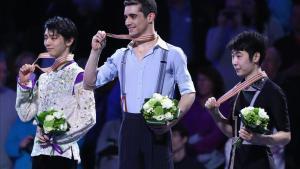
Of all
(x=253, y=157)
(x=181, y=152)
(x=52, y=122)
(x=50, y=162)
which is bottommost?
(x=181, y=152)

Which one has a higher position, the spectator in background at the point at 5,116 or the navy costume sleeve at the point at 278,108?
the navy costume sleeve at the point at 278,108

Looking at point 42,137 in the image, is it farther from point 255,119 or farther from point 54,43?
point 255,119

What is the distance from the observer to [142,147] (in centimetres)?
707

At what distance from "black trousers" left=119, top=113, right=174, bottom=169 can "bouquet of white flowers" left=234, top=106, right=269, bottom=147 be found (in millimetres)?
607

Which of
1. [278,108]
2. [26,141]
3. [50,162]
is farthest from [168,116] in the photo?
[26,141]

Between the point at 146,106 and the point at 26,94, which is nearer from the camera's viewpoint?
the point at 146,106

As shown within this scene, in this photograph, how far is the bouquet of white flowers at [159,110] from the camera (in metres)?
6.88

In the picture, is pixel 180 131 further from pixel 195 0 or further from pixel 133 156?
pixel 133 156

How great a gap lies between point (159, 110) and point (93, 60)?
659 mm

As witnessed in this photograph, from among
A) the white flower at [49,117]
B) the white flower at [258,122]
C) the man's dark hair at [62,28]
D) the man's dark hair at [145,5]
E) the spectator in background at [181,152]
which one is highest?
the man's dark hair at [145,5]

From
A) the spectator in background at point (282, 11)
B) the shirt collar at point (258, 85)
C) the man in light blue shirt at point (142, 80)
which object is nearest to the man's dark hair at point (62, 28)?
the man in light blue shirt at point (142, 80)

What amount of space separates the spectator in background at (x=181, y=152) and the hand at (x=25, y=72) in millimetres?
2289

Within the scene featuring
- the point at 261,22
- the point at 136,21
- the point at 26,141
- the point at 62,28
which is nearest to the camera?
the point at 136,21

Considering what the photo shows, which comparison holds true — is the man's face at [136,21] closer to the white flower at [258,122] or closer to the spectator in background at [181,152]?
the white flower at [258,122]
